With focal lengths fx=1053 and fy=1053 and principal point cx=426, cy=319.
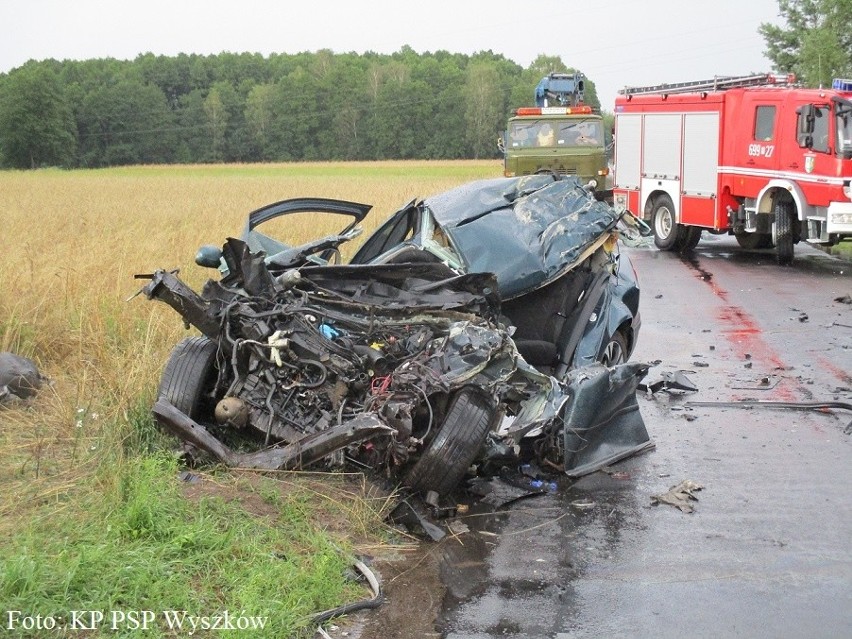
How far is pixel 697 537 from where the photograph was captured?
217 inches

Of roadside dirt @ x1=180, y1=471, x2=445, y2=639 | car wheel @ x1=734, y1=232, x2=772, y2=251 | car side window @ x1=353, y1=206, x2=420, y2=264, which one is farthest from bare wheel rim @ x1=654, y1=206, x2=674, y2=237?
roadside dirt @ x1=180, y1=471, x2=445, y2=639

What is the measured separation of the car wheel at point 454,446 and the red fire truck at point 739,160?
1193 cm

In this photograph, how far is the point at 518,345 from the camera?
7.43m

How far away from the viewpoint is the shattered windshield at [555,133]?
2638 cm

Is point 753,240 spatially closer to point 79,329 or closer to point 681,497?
point 79,329

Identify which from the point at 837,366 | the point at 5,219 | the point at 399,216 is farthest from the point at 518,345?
the point at 5,219

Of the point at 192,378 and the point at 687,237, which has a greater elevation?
the point at 192,378

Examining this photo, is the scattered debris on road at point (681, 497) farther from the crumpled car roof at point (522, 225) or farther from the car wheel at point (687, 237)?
the car wheel at point (687, 237)

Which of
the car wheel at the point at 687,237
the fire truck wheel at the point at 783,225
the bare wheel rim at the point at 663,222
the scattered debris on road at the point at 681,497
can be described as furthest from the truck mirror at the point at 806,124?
the scattered debris on road at the point at 681,497

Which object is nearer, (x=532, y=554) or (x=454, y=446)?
(x=532, y=554)

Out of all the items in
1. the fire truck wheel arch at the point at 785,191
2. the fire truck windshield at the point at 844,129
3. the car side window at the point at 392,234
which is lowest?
the fire truck wheel arch at the point at 785,191

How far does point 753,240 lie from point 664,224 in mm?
1793

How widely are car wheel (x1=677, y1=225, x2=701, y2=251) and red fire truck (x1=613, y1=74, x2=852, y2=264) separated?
0.02 m

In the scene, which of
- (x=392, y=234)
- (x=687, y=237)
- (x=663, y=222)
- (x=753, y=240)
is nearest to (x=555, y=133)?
(x=663, y=222)
